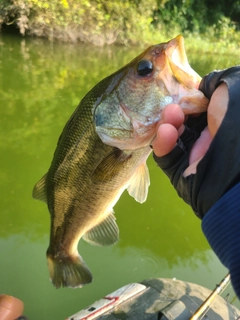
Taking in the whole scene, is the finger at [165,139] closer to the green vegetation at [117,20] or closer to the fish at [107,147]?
the fish at [107,147]

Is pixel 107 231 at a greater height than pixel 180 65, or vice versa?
pixel 180 65

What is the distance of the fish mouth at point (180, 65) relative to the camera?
123cm

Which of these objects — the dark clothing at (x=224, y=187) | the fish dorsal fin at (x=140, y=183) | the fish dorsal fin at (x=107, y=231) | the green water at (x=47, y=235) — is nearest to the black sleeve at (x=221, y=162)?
the dark clothing at (x=224, y=187)

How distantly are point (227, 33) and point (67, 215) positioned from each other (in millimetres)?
18311

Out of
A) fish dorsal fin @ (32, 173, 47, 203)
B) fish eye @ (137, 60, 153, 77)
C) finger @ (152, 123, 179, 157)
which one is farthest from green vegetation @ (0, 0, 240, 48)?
finger @ (152, 123, 179, 157)

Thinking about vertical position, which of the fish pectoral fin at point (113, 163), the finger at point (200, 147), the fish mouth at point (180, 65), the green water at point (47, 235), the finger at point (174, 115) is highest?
the fish mouth at point (180, 65)

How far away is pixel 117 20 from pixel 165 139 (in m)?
12.2

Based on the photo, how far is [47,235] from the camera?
3.22 m

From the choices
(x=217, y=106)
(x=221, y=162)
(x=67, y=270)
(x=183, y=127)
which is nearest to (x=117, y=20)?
(x=67, y=270)

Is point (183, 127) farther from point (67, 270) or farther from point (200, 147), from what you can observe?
point (67, 270)

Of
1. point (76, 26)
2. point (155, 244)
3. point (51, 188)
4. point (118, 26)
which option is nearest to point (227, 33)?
point (118, 26)

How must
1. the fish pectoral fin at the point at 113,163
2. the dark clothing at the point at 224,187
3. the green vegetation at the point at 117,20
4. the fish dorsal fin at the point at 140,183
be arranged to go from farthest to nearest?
the green vegetation at the point at 117,20, the fish dorsal fin at the point at 140,183, the fish pectoral fin at the point at 113,163, the dark clothing at the point at 224,187

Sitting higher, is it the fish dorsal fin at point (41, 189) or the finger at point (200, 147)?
the finger at point (200, 147)

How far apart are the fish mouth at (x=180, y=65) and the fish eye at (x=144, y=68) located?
0.07m
